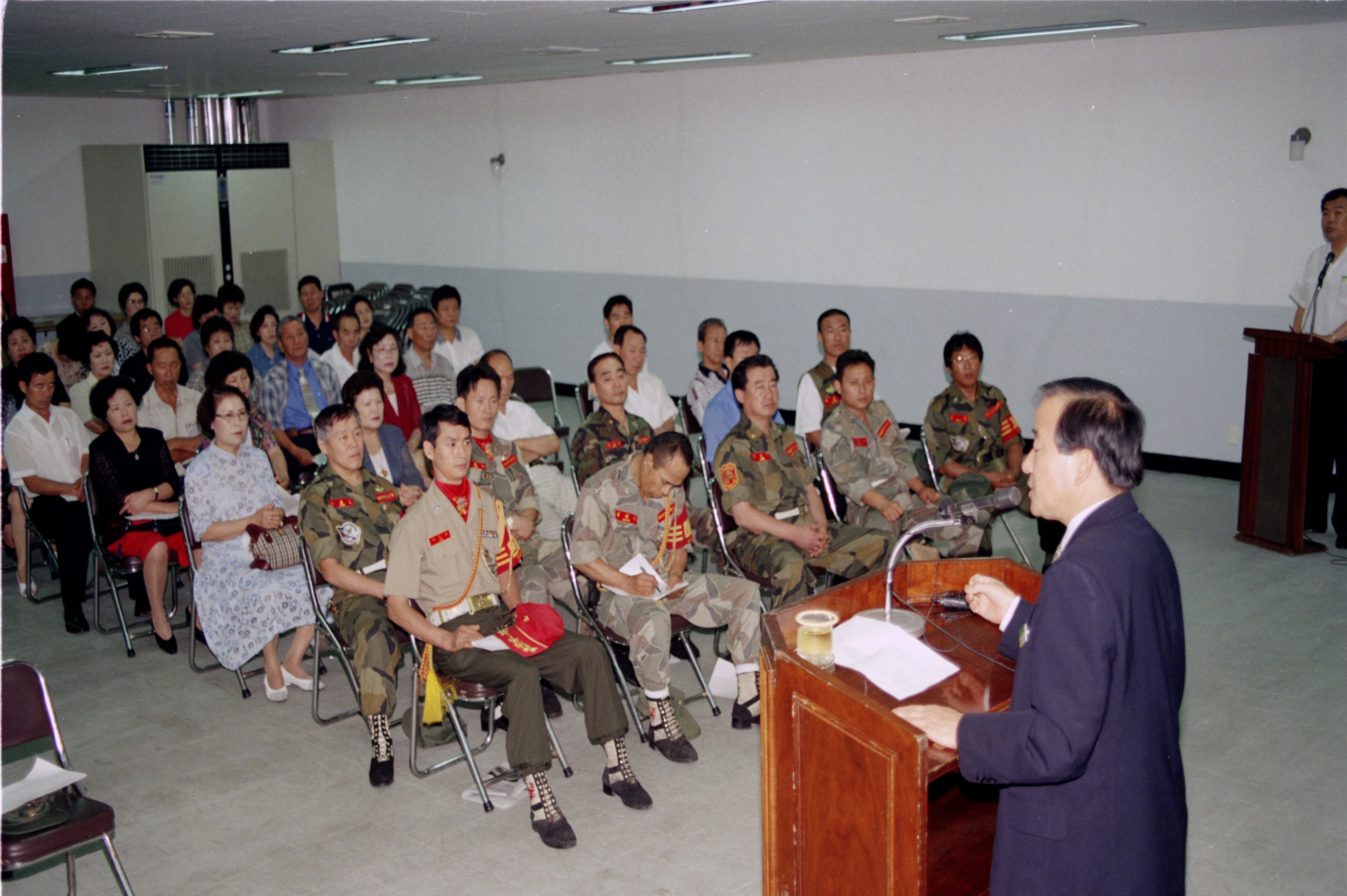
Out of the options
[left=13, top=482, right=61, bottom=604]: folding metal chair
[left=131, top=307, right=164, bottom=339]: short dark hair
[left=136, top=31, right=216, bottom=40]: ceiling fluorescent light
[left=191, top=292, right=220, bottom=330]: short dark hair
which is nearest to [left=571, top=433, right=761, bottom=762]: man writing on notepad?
[left=13, top=482, right=61, bottom=604]: folding metal chair

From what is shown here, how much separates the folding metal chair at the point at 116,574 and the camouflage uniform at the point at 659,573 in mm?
2362

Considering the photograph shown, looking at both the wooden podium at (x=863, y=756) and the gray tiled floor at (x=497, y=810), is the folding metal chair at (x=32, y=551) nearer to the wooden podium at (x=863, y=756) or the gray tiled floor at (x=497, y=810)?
the gray tiled floor at (x=497, y=810)

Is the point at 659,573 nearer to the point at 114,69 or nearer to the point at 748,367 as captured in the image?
the point at 748,367

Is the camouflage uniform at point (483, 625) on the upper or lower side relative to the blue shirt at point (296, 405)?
lower

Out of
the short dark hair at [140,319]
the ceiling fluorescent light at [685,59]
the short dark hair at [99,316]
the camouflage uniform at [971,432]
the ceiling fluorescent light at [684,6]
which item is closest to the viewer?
the ceiling fluorescent light at [684,6]

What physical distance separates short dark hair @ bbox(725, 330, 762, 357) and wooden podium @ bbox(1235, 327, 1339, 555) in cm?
277

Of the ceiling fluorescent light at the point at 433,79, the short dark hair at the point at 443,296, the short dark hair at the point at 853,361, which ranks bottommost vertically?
the short dark hair at the point at 853,361

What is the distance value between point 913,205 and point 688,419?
3037 mm

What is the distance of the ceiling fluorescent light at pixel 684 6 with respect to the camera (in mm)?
5066

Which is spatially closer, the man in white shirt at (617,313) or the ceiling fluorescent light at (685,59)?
the man in white shirt at (617,313)

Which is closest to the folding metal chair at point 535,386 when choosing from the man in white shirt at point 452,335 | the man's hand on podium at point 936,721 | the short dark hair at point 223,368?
the man in white shirt at point 452,335

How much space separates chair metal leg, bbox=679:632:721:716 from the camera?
4648mm

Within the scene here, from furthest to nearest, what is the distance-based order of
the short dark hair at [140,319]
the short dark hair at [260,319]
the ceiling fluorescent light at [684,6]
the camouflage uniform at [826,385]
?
1. the short dark hair at [140,319]
2. the short dark hair at [260,319]
3. the camouflage uniform at [826,385]
4. the ceiling fluorescent light at [684,6]

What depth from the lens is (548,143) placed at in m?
11.2
